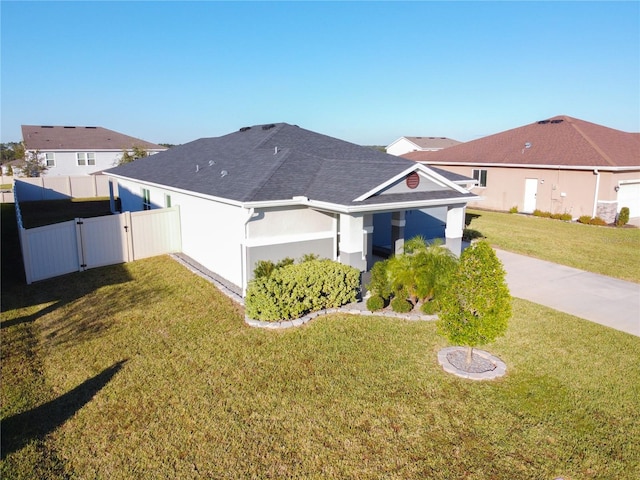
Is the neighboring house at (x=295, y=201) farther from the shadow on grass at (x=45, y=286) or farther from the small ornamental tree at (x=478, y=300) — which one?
the small ornamental tree at (x=478, y=300)

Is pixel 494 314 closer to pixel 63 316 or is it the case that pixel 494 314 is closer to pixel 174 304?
pixel 174 304

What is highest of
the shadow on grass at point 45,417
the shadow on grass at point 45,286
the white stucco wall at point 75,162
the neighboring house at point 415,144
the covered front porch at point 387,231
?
the neighboring house at point 415,144

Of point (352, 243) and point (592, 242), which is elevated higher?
point (352, 243)

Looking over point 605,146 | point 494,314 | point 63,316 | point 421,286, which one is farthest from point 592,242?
point 63,316

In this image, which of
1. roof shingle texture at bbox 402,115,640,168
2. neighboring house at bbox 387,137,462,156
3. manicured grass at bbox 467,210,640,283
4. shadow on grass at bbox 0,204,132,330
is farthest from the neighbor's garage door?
shadow on grass at bbox 0,204,132,330

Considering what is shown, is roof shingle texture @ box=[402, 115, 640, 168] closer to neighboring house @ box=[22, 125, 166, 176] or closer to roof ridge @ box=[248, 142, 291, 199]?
roof ridge @ box=[248, 142, 291, 199]

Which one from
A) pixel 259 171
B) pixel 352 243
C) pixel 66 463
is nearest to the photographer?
pixel 66 463

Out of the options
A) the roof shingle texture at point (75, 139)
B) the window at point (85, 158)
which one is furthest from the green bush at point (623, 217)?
the window at point (85, 158)

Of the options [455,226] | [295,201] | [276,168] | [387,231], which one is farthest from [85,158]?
[455,226]
